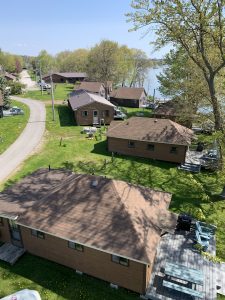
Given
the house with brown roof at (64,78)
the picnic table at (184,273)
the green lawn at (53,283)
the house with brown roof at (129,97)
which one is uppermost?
the house with brown roof at (64,78)

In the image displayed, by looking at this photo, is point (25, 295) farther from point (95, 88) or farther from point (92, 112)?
point (95, 88)

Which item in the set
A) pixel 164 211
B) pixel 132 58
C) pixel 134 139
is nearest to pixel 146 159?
pixel 134 139

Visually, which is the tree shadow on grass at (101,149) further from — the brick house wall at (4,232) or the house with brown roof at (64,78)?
A: the house with brown roof at (64,78)

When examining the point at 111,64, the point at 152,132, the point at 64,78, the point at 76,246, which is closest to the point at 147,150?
the point at 152,132

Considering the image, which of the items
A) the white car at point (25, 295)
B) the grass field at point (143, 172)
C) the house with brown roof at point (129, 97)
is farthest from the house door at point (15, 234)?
the house with brown roof at point (129, 97)

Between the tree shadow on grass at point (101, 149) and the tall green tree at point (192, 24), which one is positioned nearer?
the tall green tree at point (192, 24)
